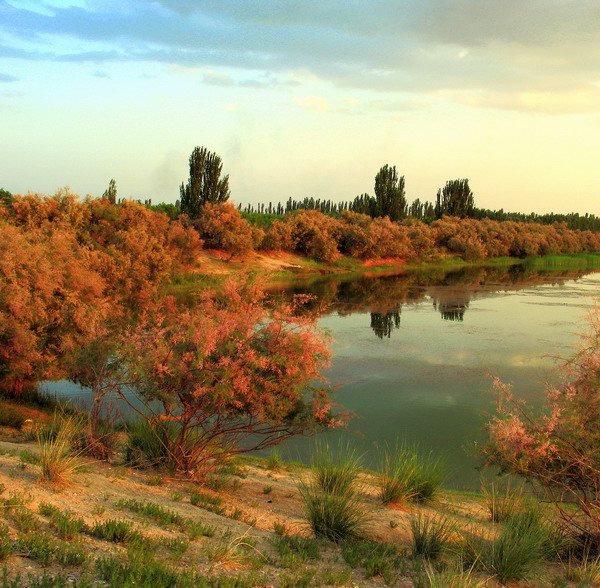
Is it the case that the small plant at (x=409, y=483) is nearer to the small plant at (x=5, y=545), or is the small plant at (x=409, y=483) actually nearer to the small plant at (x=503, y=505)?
the small plant at (x=503, y=505)

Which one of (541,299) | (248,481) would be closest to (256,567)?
(248,481)

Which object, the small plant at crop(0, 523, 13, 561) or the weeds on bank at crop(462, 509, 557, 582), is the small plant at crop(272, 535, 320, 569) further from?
the small plant at crop(0, 523, 13, 561)

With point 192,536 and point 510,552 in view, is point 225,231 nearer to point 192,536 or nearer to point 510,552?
point 192,536

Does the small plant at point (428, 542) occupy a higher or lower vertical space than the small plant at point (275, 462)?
higher

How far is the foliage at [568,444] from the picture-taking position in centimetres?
780

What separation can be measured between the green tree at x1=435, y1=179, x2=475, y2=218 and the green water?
2094 inches

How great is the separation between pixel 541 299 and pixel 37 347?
35479 millimetres

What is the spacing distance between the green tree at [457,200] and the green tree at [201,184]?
5493 centimetres

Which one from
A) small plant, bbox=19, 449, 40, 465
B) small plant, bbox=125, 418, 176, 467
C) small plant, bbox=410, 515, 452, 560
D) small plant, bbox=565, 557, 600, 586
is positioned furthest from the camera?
small plant, bbox=125, 418, 176, 467

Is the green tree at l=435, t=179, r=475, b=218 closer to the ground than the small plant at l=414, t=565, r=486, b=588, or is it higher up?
higher up

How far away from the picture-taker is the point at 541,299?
42000mm

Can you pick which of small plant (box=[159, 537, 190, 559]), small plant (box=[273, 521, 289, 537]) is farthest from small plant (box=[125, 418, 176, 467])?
small plant (box=[159, 537, 190, 559])

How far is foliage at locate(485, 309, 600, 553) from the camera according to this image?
7.80m

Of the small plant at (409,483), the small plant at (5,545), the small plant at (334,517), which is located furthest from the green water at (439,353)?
the small plant at (5,545)
